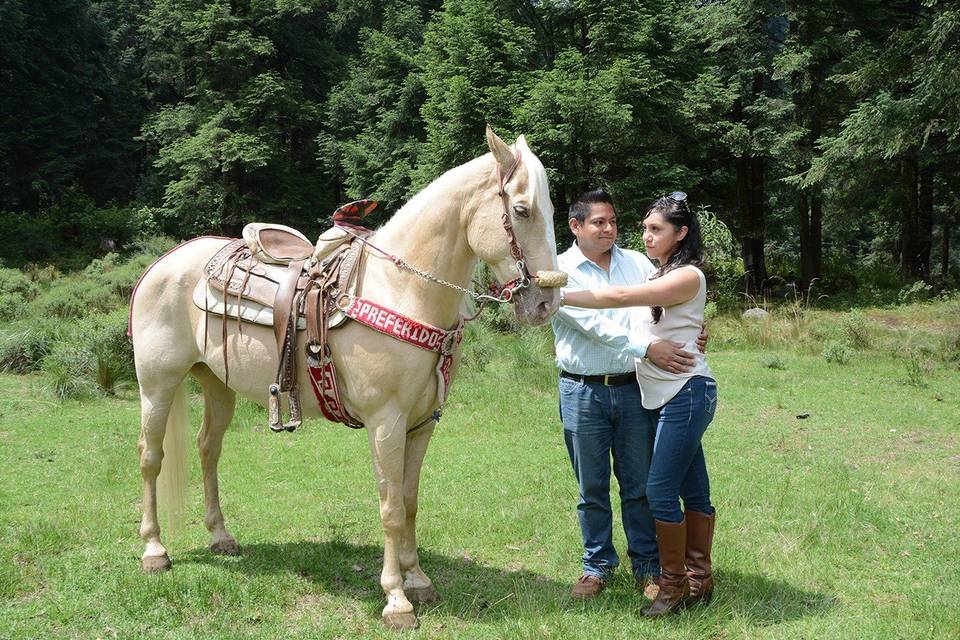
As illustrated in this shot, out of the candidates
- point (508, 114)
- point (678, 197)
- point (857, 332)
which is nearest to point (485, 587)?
point (678, 197)

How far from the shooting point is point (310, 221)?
29047 mm

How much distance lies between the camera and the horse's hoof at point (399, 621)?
138 inches

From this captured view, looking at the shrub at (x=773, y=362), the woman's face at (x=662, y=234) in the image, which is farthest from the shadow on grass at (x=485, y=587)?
the shrub at (x=773, y=362)

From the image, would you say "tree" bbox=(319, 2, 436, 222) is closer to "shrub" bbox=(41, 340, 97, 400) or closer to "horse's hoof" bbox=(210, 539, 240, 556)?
"shrub" bbox=(41, 340, 97, 400)

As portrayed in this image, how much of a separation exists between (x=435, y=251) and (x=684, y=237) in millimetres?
1240

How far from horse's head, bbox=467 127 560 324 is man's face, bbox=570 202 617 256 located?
0.56m

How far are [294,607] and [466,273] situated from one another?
205cm

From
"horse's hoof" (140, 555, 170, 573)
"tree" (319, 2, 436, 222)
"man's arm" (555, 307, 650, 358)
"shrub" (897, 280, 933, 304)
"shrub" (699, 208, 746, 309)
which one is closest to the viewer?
"man's arm" (555, 307, 650, 358)

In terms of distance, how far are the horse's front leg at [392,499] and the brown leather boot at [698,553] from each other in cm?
145

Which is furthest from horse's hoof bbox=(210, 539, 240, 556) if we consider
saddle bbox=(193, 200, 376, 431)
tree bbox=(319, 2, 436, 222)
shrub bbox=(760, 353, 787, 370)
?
tree bbox=(319, 2, 436, 222)

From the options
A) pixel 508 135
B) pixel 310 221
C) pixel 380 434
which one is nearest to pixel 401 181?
pixel 508 135

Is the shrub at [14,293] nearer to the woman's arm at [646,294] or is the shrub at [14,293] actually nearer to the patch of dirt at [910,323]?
the woman's arm at [646,294]

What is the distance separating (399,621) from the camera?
Answer: 350cm

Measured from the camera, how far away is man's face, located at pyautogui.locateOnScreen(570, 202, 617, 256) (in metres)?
3.68
